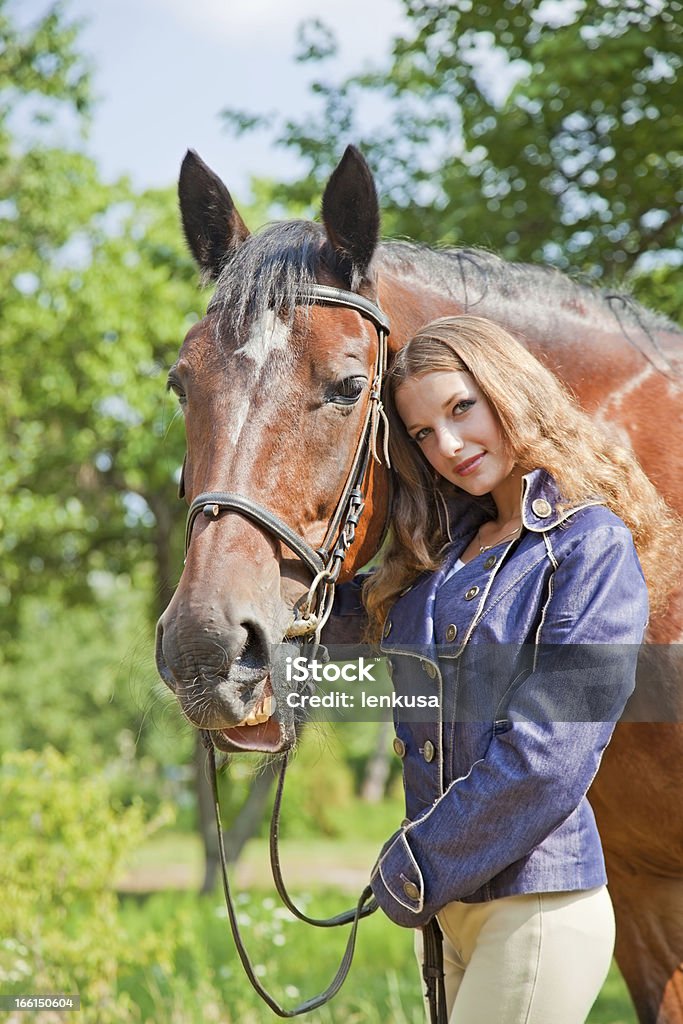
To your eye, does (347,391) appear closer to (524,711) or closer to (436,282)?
(436,282)

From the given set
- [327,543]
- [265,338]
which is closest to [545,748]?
[327,543]

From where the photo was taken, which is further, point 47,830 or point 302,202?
point 302,202

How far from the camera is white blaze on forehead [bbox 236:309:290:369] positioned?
2182mm

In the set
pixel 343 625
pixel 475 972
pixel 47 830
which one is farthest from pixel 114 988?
pixel 475 972

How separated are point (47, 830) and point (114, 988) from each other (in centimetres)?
89

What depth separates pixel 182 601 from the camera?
6.19 feet

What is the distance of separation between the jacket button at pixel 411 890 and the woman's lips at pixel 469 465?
841 mm

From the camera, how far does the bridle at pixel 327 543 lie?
2012mm

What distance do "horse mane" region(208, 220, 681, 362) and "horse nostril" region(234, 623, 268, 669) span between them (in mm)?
727

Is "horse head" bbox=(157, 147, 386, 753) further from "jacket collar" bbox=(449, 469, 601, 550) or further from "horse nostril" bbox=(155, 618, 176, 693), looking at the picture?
"jacket collar" bbox=(449, 469, 601, 550)

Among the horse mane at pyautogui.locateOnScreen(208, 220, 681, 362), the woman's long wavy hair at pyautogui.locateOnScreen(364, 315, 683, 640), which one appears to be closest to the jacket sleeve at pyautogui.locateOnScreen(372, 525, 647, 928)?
the woman's long wavy hair at pyautogui.locateOnScreen(364, 315, 683, 640)

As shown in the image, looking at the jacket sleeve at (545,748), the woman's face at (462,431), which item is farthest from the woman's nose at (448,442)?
the jacket sleeve at (545,748)

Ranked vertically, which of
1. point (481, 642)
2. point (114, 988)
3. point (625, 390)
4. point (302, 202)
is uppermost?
point (302, 202)

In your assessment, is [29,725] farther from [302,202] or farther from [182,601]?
[182,601]
